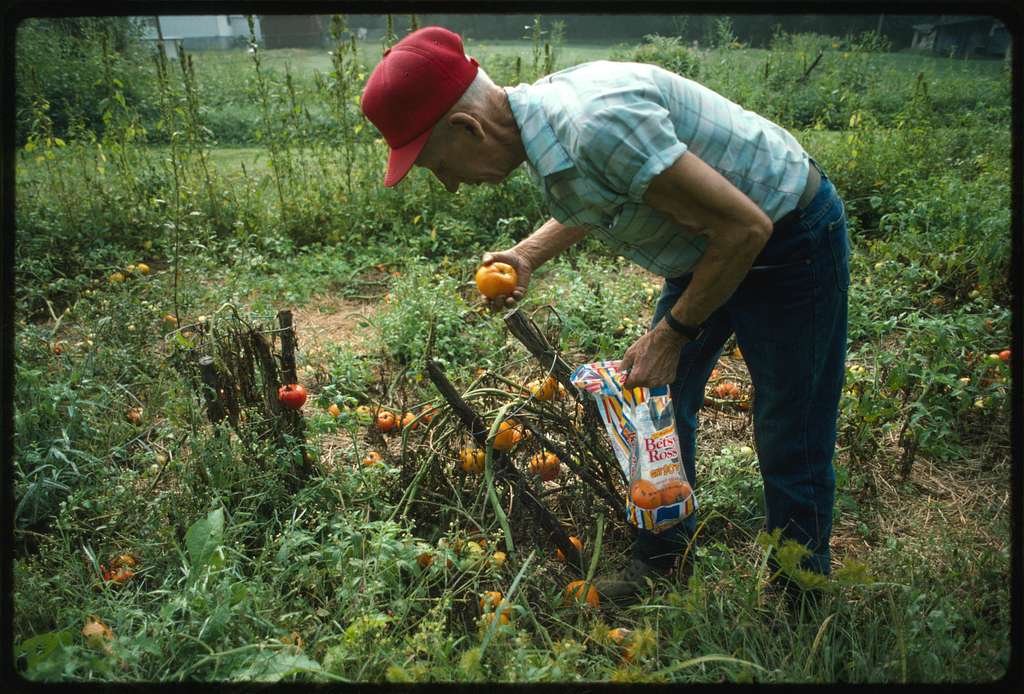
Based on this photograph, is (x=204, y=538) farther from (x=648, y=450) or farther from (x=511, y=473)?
(x=648, y=450)

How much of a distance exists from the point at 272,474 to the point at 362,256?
8.54 ft

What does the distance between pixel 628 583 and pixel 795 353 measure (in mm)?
862

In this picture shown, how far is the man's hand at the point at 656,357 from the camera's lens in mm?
1788

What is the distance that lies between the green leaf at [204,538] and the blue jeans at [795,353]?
4.55 feet

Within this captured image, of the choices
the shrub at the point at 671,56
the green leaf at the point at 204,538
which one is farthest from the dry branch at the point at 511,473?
the shrub at the point at 671,56

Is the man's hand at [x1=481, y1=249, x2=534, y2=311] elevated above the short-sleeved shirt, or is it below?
below

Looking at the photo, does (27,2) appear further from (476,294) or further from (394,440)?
(476,294)

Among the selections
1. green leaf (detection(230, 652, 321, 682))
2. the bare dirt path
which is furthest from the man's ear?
the bare dirt path

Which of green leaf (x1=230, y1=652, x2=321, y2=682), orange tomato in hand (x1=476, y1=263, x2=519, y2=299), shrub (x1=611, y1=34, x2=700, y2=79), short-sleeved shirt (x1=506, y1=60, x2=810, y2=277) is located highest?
short-sleeved shirt (x1=506, y1=60, x2=810, y2=277)

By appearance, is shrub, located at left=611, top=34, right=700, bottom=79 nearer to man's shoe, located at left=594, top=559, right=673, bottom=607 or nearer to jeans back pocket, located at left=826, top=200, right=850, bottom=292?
jeans back pocket, located at left=826, top=200, right=850, bottom=292

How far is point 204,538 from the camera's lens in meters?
2.03

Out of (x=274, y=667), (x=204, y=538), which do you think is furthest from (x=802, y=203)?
(x=204, y=538)

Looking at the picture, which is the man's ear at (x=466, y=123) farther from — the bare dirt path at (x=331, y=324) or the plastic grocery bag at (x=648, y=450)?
the bare dirt path at (x=331, y=324)

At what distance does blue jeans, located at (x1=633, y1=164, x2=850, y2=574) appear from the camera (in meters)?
1.74
